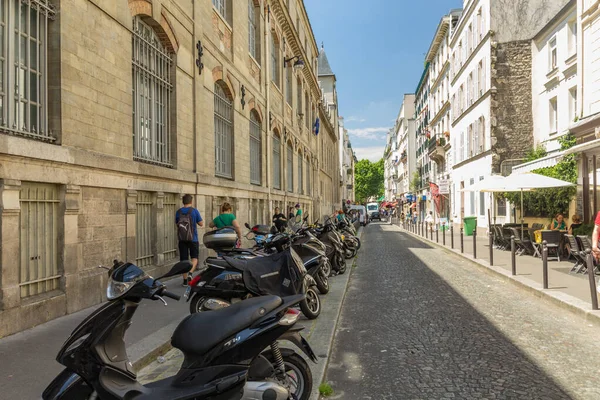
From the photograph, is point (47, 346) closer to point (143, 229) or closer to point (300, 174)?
point (143, 229)

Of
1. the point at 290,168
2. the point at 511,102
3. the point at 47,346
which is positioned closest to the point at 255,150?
the point at 290,168

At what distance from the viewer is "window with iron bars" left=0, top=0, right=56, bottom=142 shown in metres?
5.49

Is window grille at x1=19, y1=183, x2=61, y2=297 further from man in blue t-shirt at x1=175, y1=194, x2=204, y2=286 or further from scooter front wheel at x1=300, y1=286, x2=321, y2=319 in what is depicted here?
scooter front wheel at x1=300, y1=286, x2=321, y2=319

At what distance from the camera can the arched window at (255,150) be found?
17391 millimetres

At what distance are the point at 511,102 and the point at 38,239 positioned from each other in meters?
22.0

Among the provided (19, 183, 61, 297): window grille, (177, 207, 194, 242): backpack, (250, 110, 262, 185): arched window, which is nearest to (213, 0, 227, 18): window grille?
(250, 110, 262, 185): arched window

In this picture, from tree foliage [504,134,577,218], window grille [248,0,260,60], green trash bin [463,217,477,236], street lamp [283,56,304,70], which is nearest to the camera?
tree foliage [504,134,577,218]

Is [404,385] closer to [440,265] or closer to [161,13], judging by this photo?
[161,13]

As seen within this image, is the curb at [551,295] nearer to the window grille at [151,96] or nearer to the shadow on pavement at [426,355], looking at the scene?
the shadow on pavement at [426,355]

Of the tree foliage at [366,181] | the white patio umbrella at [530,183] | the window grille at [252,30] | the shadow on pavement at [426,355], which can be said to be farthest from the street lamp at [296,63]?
the tree foliage at [366,181]

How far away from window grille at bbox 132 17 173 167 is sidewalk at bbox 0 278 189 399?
3.65 m

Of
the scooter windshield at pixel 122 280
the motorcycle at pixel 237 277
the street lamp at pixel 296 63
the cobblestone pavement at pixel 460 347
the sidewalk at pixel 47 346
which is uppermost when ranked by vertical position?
the street lamp at pixel 296 63

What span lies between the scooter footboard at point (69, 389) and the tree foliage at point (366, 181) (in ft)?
373

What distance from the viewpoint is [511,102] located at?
22281mm
